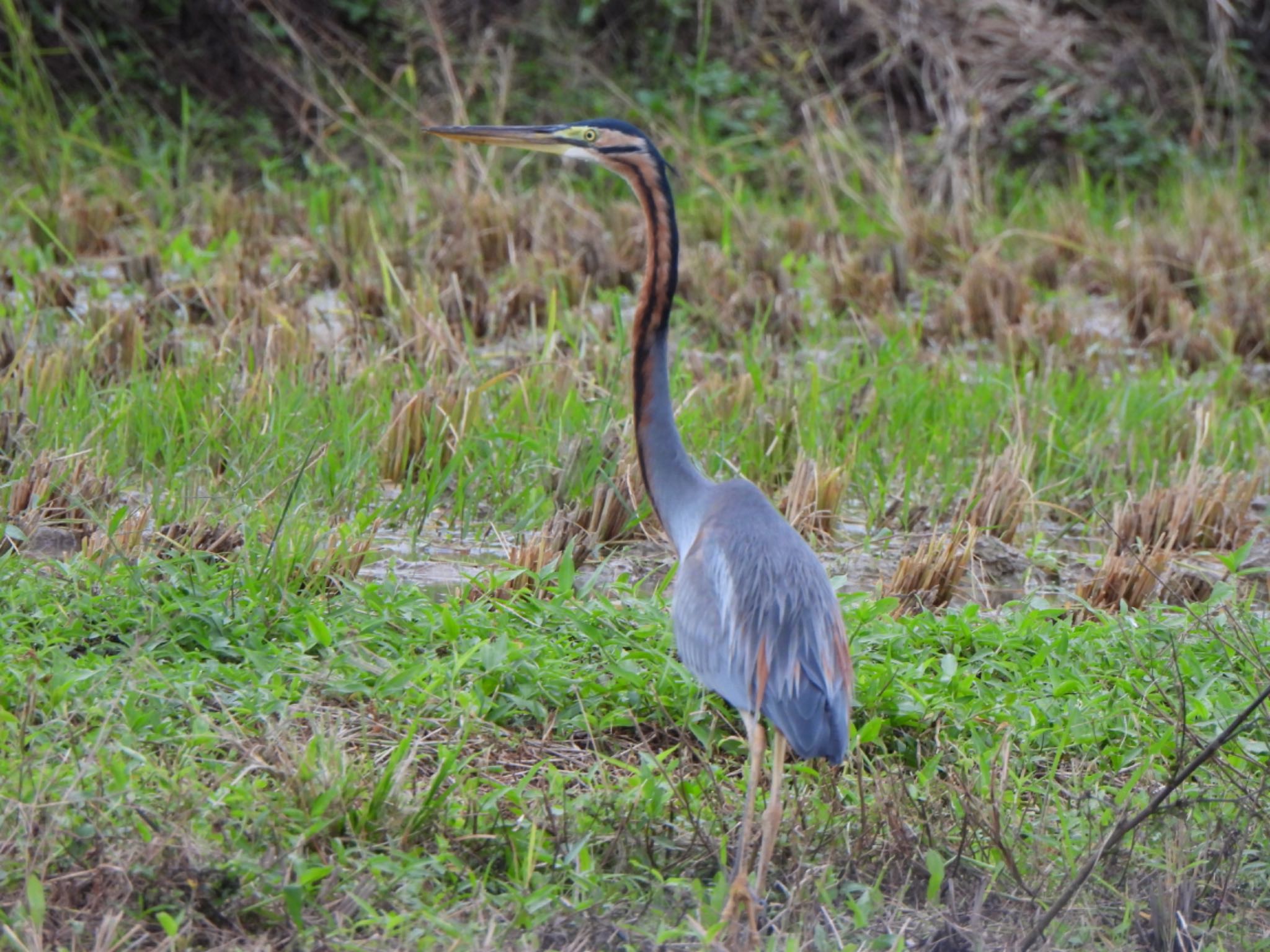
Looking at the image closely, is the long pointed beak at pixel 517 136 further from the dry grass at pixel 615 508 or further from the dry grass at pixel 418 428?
the dry grass at pixel 418 428

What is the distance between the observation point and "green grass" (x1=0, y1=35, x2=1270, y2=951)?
2.62 metres

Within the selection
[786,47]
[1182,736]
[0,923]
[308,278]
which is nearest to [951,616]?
[1182,736]

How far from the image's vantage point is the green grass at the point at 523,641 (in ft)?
8.60

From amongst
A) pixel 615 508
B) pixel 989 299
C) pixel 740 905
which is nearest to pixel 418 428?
pixel 615 508

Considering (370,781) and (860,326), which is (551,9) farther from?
(370,781)

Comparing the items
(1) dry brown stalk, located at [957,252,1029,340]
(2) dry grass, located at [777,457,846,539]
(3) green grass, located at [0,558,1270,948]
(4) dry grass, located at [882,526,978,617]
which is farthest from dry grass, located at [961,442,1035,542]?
(1) dry brown stalk, located at [957,252,1029,340]

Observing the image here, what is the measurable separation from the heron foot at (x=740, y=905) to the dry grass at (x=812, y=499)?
1.96 meters

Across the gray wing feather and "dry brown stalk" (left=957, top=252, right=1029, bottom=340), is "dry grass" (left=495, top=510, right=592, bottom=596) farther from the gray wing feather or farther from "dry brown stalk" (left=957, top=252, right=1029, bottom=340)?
"dry brown stalk" (left=957, top=252, right=1029, bottom=340)

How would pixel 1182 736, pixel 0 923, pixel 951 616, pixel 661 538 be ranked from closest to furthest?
1. pixel 0 923
2. pixel 1182 736
3. pixel 951 616
4. pixel 661 538

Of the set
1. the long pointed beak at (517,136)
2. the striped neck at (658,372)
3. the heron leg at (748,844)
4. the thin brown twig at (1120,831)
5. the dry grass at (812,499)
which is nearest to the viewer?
the thin brown twig at (1120,831)

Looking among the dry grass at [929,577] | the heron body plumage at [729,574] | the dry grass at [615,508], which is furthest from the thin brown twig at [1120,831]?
the dry grass at [615,508]

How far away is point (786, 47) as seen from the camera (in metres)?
10.1

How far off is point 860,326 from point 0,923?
5.05m

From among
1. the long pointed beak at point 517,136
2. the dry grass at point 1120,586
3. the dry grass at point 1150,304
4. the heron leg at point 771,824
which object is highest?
the long pointed beak at point 517,136
